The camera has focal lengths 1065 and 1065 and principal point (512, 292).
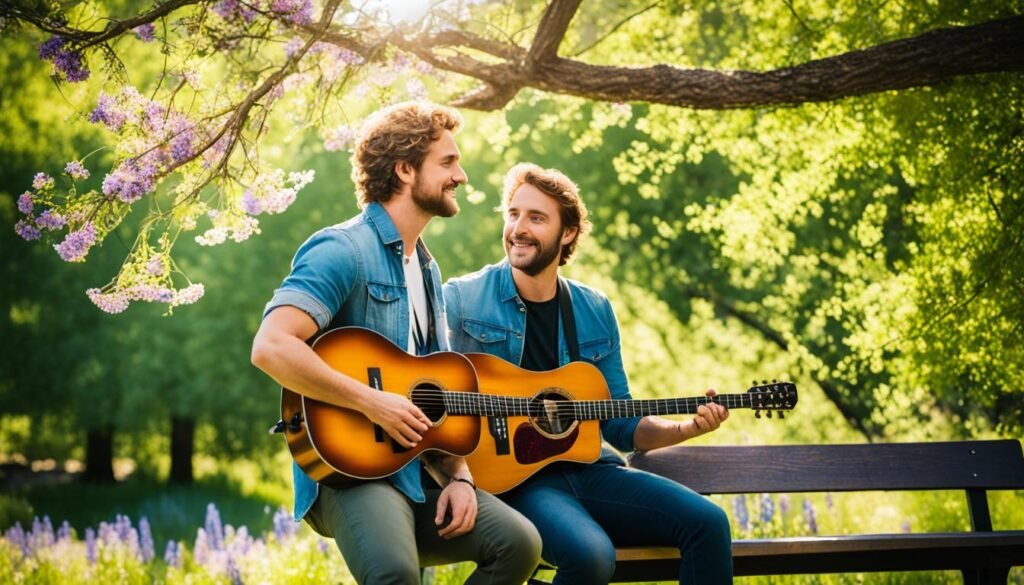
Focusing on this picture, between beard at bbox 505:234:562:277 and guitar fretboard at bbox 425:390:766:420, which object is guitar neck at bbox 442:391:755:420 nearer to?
guitar fretboard at bbox 425:390:766:420

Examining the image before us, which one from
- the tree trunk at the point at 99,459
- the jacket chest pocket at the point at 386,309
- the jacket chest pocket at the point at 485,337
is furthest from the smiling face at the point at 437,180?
the tree trunk at the point at 99,459

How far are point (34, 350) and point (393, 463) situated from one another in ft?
41.1

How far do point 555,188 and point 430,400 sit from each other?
129 cm

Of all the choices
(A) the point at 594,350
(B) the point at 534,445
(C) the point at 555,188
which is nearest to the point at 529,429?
(B) the point at 534,445

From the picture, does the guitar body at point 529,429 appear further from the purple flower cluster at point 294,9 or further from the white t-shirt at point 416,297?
the purple flower cluster at point 294,9

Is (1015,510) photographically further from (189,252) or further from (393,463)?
(189,252)

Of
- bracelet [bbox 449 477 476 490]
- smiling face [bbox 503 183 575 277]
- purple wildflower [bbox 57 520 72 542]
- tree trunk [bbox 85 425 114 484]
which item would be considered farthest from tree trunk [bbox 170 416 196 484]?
bracelet [bbox 449 477 476 490]

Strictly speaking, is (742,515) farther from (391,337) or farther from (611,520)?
(391,337)

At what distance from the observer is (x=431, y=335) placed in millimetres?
4008

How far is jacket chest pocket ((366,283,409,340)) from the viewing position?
12.2ft

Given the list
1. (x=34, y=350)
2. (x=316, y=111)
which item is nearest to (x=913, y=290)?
(x=316, y=111)

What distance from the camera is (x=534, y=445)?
418cm

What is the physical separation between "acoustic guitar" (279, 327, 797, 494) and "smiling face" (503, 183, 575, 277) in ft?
1.59

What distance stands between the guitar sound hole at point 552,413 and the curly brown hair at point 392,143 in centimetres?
100
